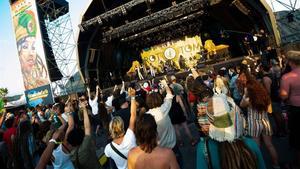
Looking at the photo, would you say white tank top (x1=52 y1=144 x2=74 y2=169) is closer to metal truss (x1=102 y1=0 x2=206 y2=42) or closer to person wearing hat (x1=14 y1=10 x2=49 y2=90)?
metal truss (x1=102 y1=0 x2=206 y2=42)

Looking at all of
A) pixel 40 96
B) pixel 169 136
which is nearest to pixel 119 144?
pixel 169 136

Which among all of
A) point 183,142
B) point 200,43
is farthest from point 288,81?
point 200,43

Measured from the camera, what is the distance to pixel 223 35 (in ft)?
63.3

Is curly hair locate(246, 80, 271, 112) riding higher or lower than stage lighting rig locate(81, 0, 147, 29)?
lower

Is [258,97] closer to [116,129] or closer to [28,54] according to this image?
[116,129]

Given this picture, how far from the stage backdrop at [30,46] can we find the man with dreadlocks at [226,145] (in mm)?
23201

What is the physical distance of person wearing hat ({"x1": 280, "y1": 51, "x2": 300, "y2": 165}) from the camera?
129 inches

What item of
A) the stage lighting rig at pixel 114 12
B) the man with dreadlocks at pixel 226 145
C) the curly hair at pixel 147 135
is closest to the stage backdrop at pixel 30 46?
the stage lighting rig at pixel 114 12

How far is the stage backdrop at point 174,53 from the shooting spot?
76.9 feet

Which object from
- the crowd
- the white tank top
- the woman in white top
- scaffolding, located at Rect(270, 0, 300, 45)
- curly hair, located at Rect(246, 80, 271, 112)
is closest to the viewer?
the crowd

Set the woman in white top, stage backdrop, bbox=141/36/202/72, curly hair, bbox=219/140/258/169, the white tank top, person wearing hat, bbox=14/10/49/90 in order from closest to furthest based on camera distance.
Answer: curly hair, bbox=219/140/258/169, the woman in white top, the white tank top, stage backdrop, bbox=141/36/202/72, person wearing hat, bbox=14/10/49/90

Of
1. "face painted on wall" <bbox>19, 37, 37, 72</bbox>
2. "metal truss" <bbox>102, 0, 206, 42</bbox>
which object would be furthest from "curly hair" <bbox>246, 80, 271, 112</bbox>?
"face painted on wall" <bbox>19, 37, 37, 72</bbox>

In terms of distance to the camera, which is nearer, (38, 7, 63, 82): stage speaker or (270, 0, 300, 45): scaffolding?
(270, 0, 300, 45): scaffolding

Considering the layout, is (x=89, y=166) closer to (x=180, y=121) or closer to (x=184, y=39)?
(x=180, y=121)
